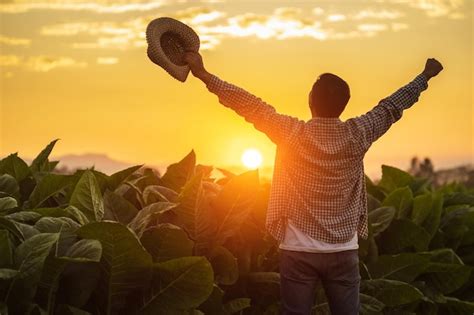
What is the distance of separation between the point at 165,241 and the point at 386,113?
1628 millimetres

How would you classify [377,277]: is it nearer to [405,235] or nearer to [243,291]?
[405,235]

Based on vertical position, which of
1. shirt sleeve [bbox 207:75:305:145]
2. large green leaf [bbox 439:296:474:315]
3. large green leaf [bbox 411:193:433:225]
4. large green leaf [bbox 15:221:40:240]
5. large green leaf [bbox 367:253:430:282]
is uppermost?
shirt sleeve [bbox 207:75:305:145]

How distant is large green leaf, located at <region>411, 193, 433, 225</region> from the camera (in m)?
7.45

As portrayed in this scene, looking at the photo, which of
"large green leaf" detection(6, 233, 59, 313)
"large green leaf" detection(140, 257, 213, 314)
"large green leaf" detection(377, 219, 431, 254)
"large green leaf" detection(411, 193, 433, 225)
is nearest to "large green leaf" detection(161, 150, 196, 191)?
"large green leaf" detection(140, 257, 213, 314)

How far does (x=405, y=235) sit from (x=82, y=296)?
3.32 metres

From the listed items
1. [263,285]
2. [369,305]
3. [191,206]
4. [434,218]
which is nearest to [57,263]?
[191,206]

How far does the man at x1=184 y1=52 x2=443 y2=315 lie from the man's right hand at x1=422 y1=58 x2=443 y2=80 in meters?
0.87

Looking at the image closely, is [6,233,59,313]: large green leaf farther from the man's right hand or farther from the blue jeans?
the man's right hand

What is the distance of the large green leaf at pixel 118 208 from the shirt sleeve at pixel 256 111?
85 cm

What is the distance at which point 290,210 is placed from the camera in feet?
17.0

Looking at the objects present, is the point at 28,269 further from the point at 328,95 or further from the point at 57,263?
the point at 328,95

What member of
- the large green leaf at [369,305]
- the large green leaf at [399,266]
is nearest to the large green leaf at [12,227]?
the large green leaf at [369,305]

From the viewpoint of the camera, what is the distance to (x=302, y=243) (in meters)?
5.15

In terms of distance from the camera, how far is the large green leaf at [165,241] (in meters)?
4.90
